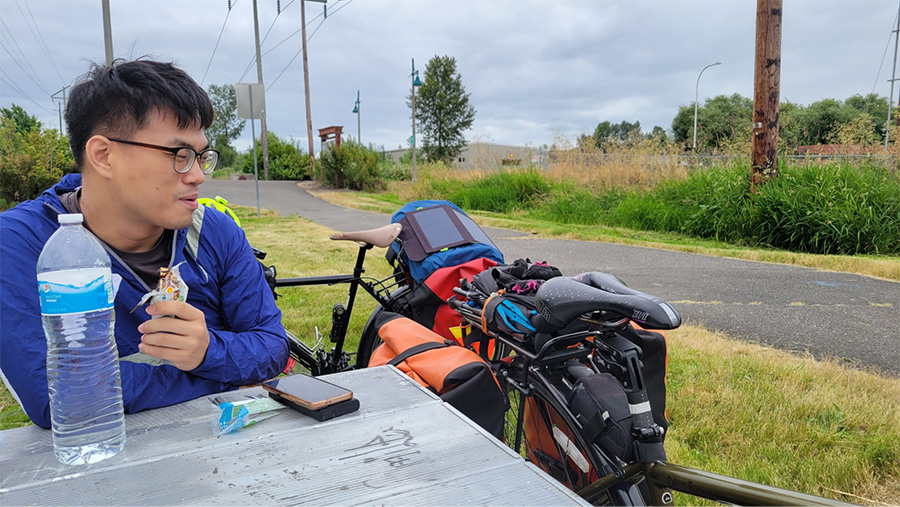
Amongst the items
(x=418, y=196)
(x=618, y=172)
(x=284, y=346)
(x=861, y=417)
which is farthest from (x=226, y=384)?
(x=418, y=196)

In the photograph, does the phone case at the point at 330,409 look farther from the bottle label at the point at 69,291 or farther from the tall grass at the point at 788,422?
the tall grass at the point at 788,422

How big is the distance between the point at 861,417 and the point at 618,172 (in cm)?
1000

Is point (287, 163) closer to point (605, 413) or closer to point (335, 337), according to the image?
point (335, 337)

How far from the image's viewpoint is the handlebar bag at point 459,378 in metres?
1.79

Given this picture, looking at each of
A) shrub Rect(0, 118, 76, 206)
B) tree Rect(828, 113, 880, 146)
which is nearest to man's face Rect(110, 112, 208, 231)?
tree Rect(828, 113, 880, 146)

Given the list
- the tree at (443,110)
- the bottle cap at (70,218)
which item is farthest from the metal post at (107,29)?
the tree at (443,110)

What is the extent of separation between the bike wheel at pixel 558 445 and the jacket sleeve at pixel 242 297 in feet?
2.65

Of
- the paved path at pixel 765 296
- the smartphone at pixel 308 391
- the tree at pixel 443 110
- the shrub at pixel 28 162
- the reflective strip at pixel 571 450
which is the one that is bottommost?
the paved path at pixel 765 296

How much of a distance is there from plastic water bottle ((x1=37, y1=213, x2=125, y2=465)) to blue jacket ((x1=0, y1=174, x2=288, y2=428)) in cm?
9

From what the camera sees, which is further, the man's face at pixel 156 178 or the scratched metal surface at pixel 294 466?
the man's face at pixel 156 178

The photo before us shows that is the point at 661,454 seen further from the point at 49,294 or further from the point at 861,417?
the point at 861,417

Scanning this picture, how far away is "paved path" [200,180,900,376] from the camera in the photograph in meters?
4.11

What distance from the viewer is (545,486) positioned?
0.94 m

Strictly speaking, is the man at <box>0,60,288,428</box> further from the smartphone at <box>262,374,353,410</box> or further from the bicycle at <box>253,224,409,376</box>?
the bicycle at <box>253,224,409,376</box>
